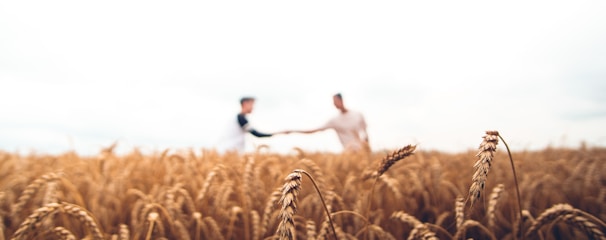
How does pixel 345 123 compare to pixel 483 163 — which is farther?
pixel 345 123

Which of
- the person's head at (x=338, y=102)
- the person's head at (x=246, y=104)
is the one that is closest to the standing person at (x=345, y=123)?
the person's head at (x=338, y=102)

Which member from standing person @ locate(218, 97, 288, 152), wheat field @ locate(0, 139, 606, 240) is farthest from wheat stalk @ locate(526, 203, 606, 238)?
standing person @ locate(218, 97, 288, 152)

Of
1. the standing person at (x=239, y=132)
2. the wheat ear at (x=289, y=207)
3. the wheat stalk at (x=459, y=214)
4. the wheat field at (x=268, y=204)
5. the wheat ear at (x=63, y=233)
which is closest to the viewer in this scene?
the wheat ear at (x=289, y=207)

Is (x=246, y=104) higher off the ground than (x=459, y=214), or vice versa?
(x=246, y=104)

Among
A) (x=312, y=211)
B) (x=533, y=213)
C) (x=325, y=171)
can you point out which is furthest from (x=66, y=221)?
(x=533, y=213)

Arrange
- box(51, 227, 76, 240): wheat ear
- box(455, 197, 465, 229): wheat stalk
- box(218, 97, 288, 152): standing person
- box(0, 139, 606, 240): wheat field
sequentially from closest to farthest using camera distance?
box(51, 227, 76, 240): wheat ear → box(455, 197, 465, 229): wheat stalk → box(0, 139, 606, 240): wheat field → box(218, 97, 288, 152): standing person

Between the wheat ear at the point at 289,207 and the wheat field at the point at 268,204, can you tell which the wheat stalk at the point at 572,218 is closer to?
the wheat field at the point at 268,204

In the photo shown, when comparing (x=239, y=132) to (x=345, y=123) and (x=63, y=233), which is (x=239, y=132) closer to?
(x=345, y=123)

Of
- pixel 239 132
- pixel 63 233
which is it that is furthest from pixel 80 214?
pixel 239 132

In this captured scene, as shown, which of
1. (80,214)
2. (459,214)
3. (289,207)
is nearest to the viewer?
(289,207)

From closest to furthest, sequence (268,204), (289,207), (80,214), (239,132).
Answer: (289,207)
(80,214)
(268,204)
(239,132)

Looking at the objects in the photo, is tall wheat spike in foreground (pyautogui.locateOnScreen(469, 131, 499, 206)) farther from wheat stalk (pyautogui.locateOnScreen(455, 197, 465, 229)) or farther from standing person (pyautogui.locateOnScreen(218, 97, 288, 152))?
standing person (pyautogui.locateOnScreen(218, 97, 288, 152))

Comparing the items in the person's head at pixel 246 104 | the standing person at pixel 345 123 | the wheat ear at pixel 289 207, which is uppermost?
the person's head at pixel 246 104

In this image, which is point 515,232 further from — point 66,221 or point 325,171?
point 66,221
